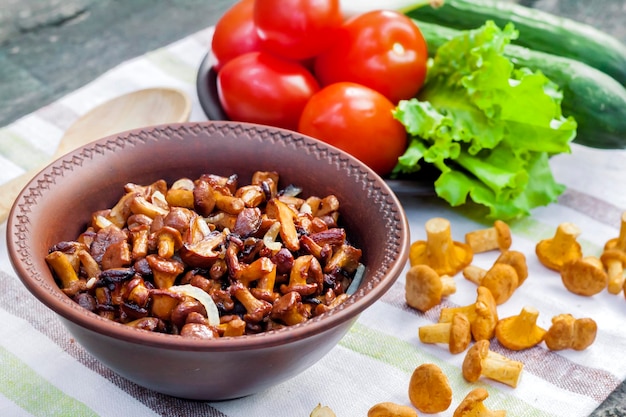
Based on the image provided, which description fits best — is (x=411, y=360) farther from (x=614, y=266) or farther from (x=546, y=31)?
(x=546, y=31)

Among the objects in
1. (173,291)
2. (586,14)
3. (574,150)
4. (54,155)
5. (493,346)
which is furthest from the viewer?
(586,14)

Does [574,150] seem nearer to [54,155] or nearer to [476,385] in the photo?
[476,385]

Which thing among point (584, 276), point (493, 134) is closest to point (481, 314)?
point (584, 276)

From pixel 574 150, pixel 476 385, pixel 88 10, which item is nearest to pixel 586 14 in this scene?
pixel 574 150

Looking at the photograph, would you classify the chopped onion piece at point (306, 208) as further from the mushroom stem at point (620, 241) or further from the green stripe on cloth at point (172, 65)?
the green stripe on cloth at point (172, 65)

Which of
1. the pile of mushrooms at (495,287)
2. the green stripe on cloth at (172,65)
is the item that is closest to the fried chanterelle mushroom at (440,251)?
the pile of mushrooms at (495,287)

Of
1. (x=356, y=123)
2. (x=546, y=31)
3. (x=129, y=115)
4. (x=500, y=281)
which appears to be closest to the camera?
(x=500, y=281)
